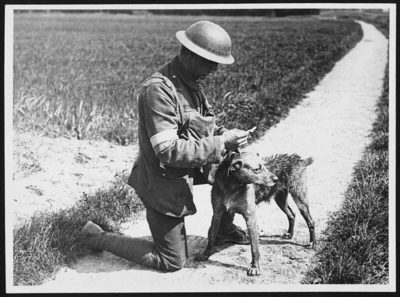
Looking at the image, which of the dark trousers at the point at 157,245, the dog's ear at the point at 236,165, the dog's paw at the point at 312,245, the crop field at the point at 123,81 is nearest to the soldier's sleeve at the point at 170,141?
the dog's ear at the point at 236,165

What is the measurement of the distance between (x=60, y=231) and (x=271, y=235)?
6.85 feet

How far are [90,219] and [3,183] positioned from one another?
872mm

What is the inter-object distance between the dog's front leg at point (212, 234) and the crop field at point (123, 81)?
3412mm

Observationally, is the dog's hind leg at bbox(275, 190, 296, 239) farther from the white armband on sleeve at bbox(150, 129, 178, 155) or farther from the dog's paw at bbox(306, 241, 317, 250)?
the white armband on sleeve at bbox(150, 129, 178, 155)

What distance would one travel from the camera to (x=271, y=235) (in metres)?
4.57

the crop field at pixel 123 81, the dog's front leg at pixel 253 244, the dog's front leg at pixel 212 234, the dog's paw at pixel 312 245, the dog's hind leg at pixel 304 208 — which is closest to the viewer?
the dog's front leg at pixel 253 244

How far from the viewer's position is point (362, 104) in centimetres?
978

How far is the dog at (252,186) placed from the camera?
368cm

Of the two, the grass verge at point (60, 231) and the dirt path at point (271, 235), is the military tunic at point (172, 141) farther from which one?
the grass verge at point (60, 231)

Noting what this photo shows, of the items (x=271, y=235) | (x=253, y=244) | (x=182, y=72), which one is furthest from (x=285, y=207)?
(x=182, y=72)

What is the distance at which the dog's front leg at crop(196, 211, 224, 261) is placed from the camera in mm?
3979

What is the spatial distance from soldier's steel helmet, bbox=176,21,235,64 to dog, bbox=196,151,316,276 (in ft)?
2.75

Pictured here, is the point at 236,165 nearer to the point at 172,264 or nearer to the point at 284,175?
the point at 284,175

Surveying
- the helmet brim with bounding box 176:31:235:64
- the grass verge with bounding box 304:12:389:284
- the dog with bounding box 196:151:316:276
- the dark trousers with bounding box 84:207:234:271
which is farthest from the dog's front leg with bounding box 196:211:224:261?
the helmet brim with bounding box 176:31:235:64
